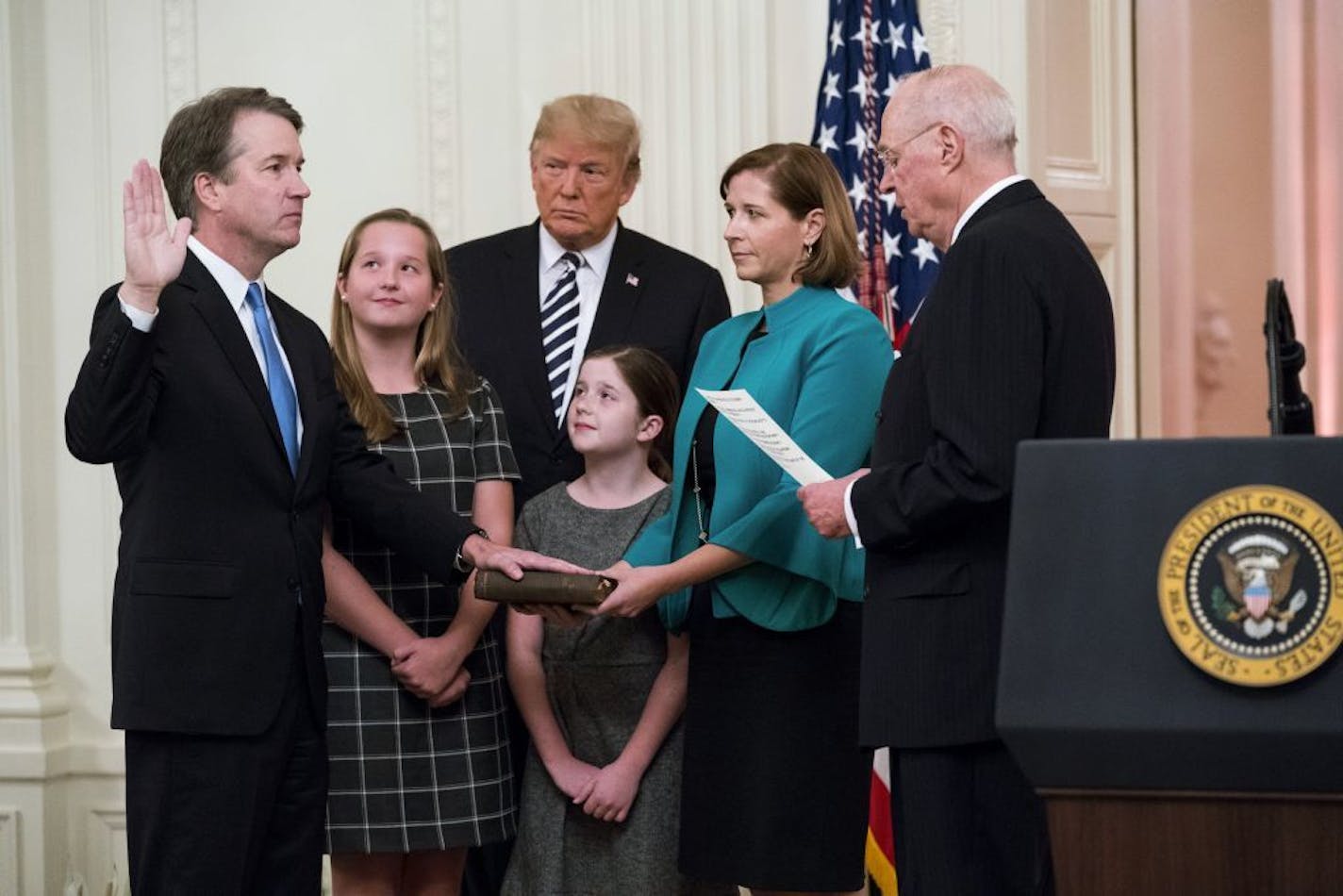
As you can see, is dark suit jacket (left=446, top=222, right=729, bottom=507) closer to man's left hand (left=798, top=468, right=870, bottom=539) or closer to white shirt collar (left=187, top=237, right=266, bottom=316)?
white shirt collar (left=187, top=237, right=266, bottom=316)

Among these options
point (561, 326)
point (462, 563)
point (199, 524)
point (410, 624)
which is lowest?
point (410, 624)

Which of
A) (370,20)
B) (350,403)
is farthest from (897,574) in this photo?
(370,20)

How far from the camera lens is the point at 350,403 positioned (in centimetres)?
351

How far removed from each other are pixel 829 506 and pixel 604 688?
959 mm

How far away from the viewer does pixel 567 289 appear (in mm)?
4129

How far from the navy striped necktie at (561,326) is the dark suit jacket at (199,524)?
1060mm

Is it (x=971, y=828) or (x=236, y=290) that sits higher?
(x=236, y=290)

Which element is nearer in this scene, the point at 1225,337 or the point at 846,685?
the point at 846,685

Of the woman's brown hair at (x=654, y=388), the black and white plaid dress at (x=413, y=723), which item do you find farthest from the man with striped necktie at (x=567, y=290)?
the black and white plaid dress at (x=413, y=723)

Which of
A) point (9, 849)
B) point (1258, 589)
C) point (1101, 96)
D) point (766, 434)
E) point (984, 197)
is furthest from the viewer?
point (1101, 96)

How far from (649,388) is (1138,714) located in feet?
6.80

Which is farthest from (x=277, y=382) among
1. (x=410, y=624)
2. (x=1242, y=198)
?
(x=1242, y=198)

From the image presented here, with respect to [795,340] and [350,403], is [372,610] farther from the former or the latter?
[795,340]

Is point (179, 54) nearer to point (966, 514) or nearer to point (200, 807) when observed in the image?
point (200, 807)
